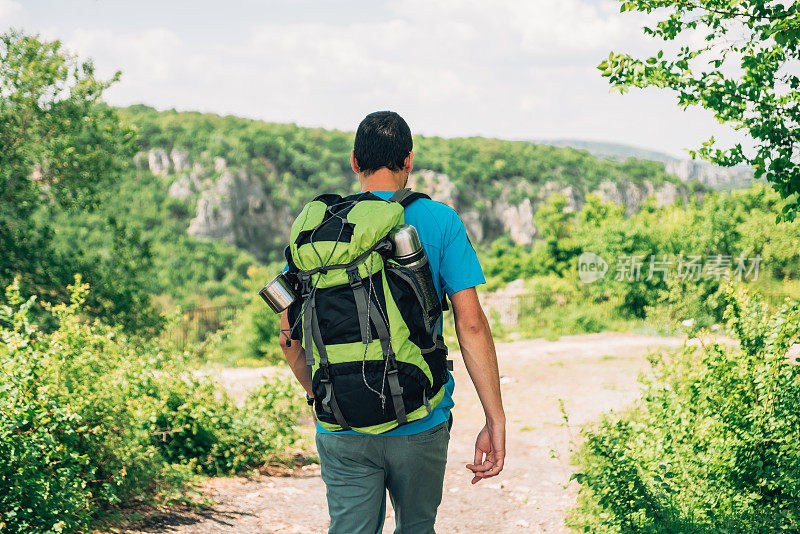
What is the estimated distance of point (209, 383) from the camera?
5.92m

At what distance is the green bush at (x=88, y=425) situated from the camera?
3299 mm

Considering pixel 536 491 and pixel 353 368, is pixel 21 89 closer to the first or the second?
pixel 536 491

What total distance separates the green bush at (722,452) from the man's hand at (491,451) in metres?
1.71

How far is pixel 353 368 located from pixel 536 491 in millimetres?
4405

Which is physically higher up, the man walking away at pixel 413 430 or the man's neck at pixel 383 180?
the man's neck at pixel 383 180

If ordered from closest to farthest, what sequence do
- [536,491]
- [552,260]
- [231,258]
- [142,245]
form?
[536,491]
[142,245]
[552,260]
[231,258]

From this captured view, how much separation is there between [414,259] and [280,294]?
447 millimetres

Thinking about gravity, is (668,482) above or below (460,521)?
above

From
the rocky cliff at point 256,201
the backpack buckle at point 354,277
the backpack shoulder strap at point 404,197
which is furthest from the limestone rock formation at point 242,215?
the backpack buckle at point 354,277

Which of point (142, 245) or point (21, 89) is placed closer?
point (21, 89)

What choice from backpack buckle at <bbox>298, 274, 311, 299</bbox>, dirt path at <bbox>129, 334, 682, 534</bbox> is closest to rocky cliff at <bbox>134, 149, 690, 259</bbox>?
dirt path at <bbox>129, 334, 682, 534</bbox>

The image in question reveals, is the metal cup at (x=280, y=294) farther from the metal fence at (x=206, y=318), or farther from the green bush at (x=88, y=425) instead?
the metal fence at (x=206, y=318)

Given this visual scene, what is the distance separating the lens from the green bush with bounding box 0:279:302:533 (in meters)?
3.30

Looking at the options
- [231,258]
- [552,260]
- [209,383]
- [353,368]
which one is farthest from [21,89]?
[231,258]
